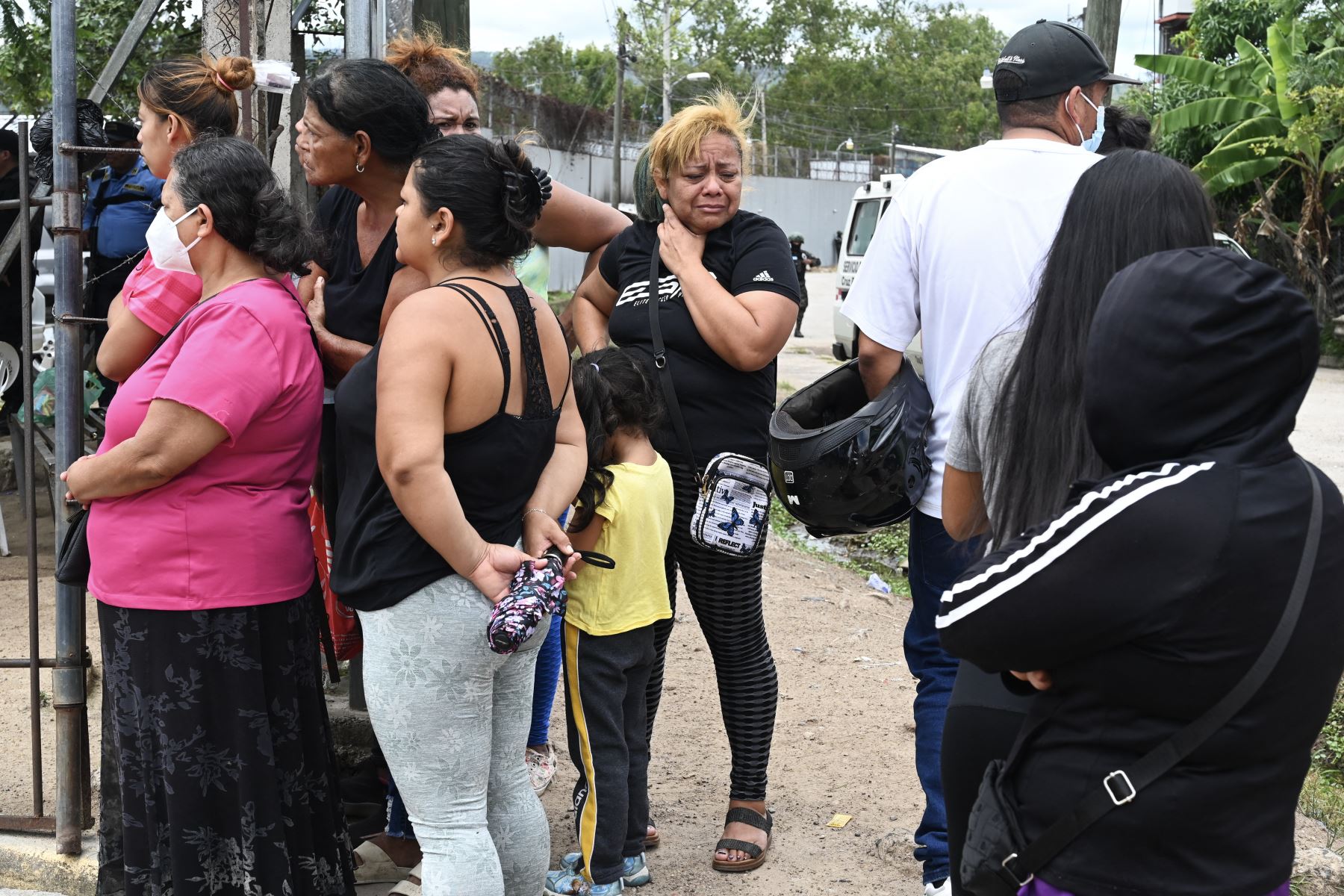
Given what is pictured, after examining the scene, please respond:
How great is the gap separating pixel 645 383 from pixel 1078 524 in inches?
62.5

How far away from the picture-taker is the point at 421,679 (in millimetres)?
2391

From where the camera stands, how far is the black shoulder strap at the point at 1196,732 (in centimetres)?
160

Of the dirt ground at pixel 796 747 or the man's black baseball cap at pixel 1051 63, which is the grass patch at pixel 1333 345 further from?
the man's black baseball cap at pixel 1051 63

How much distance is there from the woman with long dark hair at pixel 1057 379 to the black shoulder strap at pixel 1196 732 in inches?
9.5

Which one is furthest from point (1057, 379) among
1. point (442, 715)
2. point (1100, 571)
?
point (442, 715)

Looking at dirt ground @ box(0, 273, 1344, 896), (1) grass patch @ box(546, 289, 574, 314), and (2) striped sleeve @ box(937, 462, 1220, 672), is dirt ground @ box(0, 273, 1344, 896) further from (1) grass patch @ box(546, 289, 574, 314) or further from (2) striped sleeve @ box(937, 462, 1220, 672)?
(1) grass patch @ box(546, 289, 574, 314)

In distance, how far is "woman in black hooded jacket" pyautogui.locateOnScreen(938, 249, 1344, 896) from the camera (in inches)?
62.6

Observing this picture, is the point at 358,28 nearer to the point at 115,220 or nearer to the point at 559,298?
the point at 115,220

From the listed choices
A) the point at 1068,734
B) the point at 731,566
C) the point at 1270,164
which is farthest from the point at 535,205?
the point at 1270,164

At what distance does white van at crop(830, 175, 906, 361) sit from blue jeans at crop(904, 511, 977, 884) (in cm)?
1358

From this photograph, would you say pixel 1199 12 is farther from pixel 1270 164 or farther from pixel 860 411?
pixel 860 411

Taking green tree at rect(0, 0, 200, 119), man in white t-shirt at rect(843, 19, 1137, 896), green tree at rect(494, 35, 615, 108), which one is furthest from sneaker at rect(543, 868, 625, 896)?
green tree at rect(494, 35, 615, 108)

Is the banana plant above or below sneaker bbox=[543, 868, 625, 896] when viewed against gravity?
above

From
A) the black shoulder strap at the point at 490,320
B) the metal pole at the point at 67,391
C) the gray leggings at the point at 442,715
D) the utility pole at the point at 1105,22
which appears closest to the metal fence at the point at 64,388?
the metal pole at the point at 67,391
